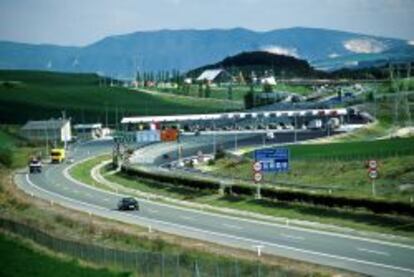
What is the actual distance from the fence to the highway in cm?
587

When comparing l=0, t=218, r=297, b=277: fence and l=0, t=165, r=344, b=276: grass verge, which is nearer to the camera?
l=0, t=218, r=297, b=277: fence

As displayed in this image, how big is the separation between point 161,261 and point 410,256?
13595mm

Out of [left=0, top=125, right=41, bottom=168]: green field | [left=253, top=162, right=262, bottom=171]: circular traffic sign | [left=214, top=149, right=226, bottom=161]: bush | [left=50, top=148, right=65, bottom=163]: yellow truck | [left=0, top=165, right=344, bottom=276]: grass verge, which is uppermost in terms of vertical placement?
[left=253, top=162, right=262, bottom=171]: circular traffic sign

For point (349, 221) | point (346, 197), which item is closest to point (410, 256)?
point (349, 221)

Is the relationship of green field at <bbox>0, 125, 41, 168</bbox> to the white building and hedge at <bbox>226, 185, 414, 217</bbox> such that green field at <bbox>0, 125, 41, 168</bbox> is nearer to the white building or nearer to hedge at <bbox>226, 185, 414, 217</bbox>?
the white building

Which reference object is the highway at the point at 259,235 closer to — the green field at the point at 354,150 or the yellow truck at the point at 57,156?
the green field at the point at 354,150

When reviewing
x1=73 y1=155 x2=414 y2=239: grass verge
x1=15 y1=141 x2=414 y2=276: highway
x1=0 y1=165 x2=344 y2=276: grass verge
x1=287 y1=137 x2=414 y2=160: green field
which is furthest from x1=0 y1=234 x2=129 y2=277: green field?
x1=287 y1=137 x2=414 y2=160: green field

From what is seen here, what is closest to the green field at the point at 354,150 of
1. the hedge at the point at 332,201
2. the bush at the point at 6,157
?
the hedge at the point at 332,201

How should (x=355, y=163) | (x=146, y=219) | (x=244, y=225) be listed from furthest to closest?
1. (x=355, y=163)
2. (x=146, y=219)
3. (x=244, y=225)

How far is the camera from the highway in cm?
4547

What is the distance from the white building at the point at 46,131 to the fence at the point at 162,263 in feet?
457

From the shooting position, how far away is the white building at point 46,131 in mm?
192125

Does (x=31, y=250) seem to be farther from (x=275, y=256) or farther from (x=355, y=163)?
(x=355, y=163)

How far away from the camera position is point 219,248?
52.8 m
